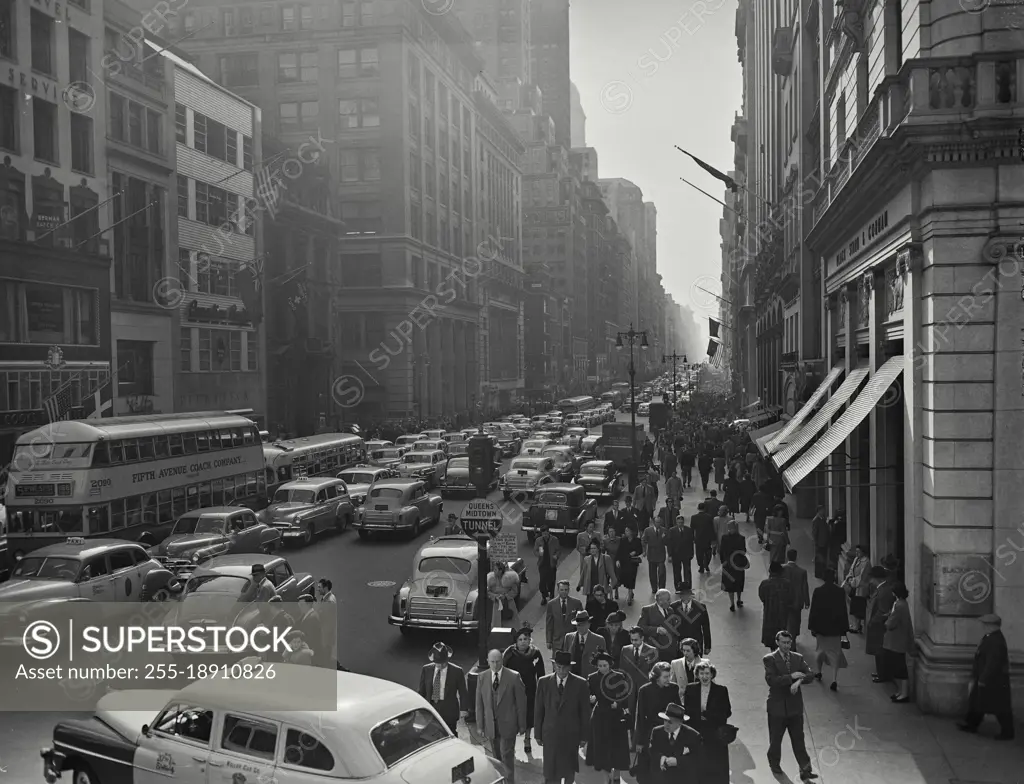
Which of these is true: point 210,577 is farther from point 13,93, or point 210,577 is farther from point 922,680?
point 13,93

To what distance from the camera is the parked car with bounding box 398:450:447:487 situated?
38312 millimetres

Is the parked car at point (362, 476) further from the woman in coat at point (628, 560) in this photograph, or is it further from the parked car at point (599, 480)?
the woman in coat at point (628, 560)

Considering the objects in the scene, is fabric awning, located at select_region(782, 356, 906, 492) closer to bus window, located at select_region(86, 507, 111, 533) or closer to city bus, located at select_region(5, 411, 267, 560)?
city bus, located at select_region(5, 411, 267, 560)

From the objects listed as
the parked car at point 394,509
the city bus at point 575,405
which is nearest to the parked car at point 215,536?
the parked car at point 394,509

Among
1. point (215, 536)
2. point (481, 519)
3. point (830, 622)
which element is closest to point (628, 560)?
point (481, 519)

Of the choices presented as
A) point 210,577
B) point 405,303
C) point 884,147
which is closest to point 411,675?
point 210,577

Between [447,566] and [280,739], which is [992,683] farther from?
[447,566]

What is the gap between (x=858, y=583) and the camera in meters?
15.7

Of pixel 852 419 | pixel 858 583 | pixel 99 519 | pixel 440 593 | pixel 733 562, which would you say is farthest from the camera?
pixel 99 519

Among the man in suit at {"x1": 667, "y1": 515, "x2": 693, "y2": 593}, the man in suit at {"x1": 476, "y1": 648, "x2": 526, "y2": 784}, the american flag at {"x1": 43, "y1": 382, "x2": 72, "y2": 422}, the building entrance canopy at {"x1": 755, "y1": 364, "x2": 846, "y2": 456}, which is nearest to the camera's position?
the man in suit at {"x1": 476, "y1": 648, "x2": 526, "y2": 784}

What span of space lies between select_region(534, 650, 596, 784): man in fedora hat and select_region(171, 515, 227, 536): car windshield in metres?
14.8

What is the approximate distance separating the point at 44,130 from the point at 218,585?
31.7 meters

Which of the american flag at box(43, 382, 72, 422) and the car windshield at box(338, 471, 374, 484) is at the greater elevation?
the american flag at box(43, 382, 72, 422)

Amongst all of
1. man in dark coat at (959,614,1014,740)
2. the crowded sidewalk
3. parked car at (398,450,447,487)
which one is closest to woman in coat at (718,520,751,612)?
the crowded sidewalk
